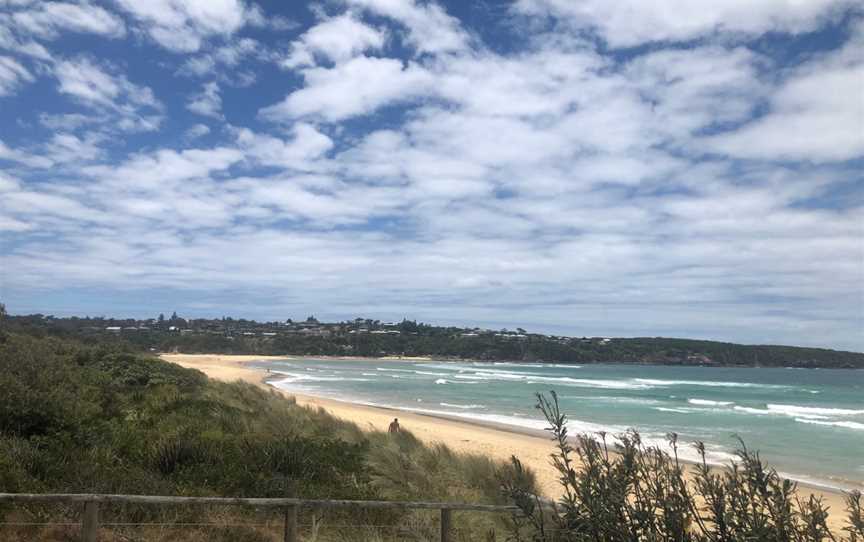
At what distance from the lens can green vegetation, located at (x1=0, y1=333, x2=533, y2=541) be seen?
569cm

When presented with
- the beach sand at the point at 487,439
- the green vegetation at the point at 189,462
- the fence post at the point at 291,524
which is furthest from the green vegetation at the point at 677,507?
the beach sand at the point at 487,439

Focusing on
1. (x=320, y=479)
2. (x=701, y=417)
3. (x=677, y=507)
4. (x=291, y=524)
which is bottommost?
(x=701, y=417)

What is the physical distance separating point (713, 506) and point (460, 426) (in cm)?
2338

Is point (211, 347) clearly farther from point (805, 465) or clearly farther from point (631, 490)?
point (631, 490)

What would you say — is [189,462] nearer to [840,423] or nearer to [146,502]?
[146,502]

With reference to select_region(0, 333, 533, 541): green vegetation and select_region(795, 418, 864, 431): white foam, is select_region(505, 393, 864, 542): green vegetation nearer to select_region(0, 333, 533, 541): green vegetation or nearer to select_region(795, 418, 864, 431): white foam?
select_region(0, 333, 533, 541): green vegetation

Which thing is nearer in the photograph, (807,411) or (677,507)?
(677,507)

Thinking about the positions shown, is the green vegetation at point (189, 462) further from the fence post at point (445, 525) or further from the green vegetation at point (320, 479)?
the fence post at point (445, 525)

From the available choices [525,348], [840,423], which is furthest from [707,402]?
[525,348]

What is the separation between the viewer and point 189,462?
7.38 metres

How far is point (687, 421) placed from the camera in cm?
3152

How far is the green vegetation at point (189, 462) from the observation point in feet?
18.7

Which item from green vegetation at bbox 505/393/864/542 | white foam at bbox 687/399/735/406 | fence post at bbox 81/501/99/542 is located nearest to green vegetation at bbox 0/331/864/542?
green vegetation at bbox 505/393/864/542

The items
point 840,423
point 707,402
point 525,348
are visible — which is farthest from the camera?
point 525,348
